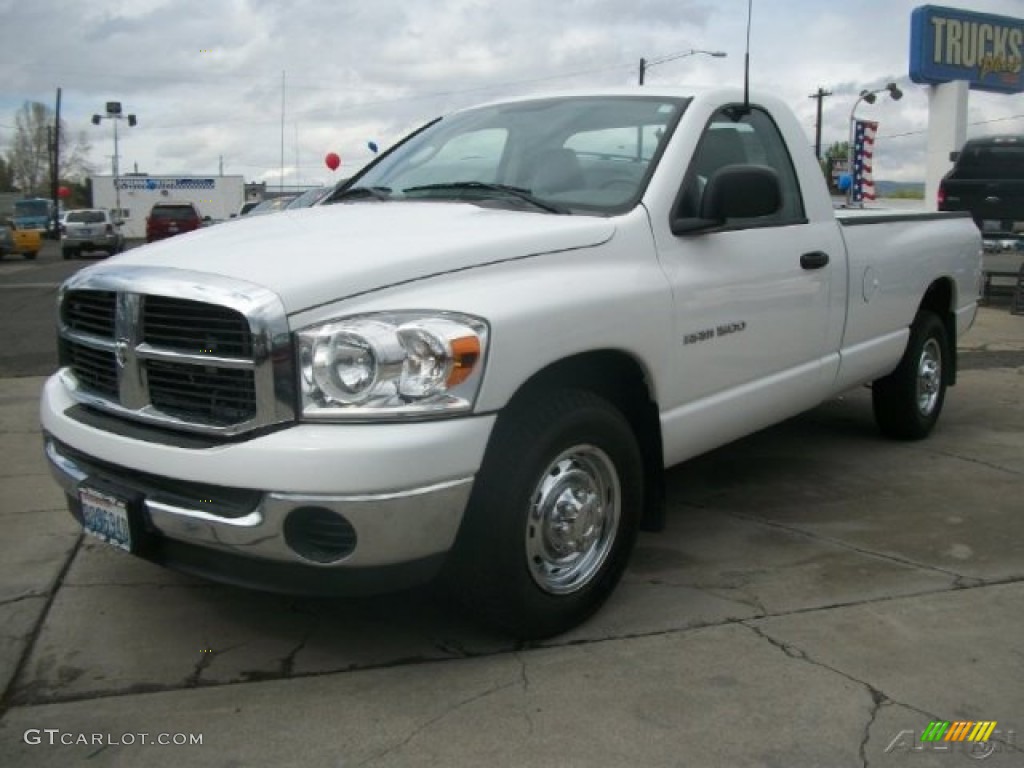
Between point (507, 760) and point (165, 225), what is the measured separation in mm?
32826

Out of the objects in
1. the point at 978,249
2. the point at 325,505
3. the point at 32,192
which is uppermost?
the point at 32,192

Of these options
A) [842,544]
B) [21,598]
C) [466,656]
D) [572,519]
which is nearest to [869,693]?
[572,519]

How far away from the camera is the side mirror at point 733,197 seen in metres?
3.79

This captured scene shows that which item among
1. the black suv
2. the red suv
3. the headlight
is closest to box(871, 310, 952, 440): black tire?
the headlight

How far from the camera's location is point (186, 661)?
333 centimetres

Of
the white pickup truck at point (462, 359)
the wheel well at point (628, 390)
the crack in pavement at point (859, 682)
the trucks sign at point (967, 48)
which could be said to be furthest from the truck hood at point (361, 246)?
the trucks sign at point (967, 48)

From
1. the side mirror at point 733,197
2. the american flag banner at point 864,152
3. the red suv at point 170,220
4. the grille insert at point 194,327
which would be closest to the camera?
the grille insert at point 194,327

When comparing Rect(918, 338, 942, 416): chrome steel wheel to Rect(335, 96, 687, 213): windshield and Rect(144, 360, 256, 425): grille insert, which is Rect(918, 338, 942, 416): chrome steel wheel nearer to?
Rect(335, 96, 687, 213): windshield

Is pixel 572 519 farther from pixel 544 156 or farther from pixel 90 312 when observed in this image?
pixel 90 312

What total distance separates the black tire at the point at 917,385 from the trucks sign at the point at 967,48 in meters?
17.9

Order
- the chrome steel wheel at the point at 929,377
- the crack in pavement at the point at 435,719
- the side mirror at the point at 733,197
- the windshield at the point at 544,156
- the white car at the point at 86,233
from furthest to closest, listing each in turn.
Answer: the white car at the point at 86,233, the chrome steel wheel at the point at 929,377, the windshield at the point at 544,156, the side mirror at the point at 733,197, the crack in pavement at the point at 435,719

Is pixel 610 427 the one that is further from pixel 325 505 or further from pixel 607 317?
pixel 325 505

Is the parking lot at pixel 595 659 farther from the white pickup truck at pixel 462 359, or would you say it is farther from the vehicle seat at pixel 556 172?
the vehicle seat at pixel 556 172

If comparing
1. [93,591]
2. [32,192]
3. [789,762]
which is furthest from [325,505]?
[32,192]
